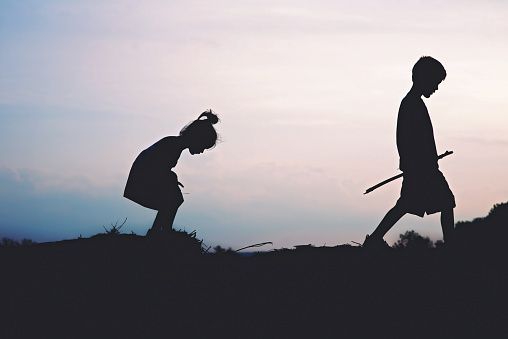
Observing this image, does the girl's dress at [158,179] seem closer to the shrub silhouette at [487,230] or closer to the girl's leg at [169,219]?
the girl's leg at [169,219]

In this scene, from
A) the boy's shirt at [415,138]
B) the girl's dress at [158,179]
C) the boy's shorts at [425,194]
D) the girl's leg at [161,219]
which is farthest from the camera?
the girl's dress at [158,179]

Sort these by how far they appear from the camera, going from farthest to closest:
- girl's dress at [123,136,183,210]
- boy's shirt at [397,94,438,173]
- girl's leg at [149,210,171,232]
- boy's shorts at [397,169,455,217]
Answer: girl's dress at [123,136,183,210] → girl's leg at [149,210,171,232] → boy's shirt at [397,94,438,173] → boy's shorts at [397,169,455,217]

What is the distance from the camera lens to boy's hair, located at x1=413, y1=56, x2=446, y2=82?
11180 mm

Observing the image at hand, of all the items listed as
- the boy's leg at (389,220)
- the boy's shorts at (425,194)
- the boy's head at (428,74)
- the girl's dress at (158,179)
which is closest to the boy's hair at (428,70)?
the boy's head at (428,74)

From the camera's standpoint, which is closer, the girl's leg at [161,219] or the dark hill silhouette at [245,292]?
the dark hill silhouette at [245,292]

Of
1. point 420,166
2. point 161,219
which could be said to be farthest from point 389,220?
point 161,219

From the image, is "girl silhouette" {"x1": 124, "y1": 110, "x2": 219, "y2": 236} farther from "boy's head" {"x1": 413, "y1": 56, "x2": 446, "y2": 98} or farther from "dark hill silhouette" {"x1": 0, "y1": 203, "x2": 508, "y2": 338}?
"boy's head" {"x1": 413, "y1": 56, "x2": 446, "y2": 98}

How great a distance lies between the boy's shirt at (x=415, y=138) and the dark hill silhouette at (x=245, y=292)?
45.8 inches

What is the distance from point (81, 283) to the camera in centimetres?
988

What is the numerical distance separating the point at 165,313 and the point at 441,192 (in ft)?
13.6

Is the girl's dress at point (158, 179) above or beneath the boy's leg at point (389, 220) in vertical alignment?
above

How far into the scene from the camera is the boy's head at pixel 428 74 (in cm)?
1119

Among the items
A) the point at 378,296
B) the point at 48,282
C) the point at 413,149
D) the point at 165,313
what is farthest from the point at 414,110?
the point at 48,282

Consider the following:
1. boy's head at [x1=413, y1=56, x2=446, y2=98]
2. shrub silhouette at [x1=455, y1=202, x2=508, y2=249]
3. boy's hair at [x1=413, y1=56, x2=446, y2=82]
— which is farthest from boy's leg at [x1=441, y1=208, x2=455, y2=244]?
boy's hair at [x1=413, y1=56, x2=446, y2=82]
